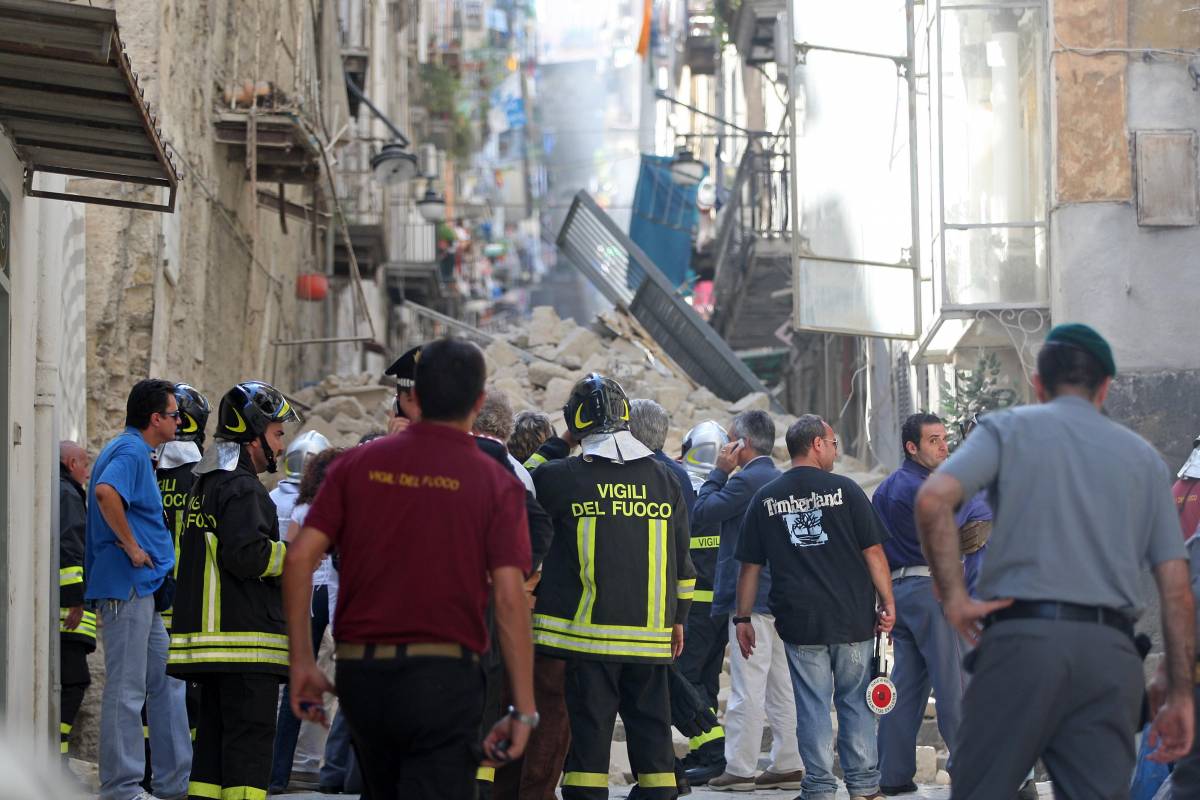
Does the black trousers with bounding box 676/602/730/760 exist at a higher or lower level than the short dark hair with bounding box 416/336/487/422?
lower

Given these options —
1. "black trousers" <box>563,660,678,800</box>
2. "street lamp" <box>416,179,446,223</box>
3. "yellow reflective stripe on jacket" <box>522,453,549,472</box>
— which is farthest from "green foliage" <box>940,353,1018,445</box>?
"street lamp" <box>416,179,446,223</box>

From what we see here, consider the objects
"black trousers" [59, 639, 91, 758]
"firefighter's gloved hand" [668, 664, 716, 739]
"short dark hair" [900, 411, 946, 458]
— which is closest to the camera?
"short dark hair" [900, 411, 946, 458]

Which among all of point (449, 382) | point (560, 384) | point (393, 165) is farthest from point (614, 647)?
point (393, 165)

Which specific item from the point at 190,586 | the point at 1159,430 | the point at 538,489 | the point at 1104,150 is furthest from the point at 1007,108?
the point at 190,586

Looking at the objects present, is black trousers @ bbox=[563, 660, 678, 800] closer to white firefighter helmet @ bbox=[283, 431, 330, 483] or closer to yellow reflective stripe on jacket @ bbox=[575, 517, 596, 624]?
yellow reflective stripe on jacket @ bbox=[575, 517, 596, 624]

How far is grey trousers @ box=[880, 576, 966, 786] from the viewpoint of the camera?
8695 millimetres

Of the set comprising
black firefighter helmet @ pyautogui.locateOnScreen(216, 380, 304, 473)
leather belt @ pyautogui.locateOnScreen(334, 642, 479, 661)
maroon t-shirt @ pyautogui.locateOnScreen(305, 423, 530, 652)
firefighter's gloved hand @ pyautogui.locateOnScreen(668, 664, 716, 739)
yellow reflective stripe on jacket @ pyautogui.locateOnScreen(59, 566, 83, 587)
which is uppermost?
black firefighter helmet @ pyautogui.locateOnScreen(216, 380, 304, 473)

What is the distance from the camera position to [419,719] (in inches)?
191

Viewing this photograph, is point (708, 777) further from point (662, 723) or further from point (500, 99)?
point (500, 99)

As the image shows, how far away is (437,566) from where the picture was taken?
493cm

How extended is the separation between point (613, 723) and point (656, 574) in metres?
0.65

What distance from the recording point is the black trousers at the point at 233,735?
6.89m

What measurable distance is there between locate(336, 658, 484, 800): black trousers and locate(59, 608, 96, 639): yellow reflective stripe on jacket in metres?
4.61

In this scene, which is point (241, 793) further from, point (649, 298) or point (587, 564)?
point (649, 298)
